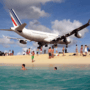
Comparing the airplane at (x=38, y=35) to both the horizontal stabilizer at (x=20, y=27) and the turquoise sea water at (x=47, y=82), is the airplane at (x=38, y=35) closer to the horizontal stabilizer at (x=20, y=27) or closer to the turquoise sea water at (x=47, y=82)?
the horizontal stabilizer at (x=20, y=27)

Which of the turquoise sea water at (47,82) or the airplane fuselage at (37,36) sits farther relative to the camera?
the airplane fuselage at (37,36)

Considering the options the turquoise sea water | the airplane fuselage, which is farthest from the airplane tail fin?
the turquoise sea water

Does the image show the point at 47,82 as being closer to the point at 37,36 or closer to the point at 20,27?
the point at 20,27

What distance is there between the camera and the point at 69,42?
43375 mm

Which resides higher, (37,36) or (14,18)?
(14,18)

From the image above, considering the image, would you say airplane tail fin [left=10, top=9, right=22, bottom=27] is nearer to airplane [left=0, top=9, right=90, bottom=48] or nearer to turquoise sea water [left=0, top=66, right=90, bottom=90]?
airplane [left=0, top=9, right=90, bottom=48]

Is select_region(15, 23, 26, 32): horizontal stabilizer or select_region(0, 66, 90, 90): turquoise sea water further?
select_region(15, 23, 26, 32): horizontal stabilizer

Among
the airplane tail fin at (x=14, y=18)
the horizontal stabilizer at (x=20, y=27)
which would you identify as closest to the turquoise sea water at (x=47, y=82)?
the horizontal stabilizer at (x=20, y=27)

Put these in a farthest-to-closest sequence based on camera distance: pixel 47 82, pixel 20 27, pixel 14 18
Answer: pixel 14 18 → pixel 20 27 → pixel 47 82

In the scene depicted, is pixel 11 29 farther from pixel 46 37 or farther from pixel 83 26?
pixel 83 26

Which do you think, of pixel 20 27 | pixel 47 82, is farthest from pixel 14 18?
pixel 47 82

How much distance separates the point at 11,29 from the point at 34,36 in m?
6.79

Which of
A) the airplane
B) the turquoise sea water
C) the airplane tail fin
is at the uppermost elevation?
the airplane tail fin

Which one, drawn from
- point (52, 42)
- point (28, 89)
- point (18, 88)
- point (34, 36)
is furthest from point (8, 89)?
point (52, 42)
